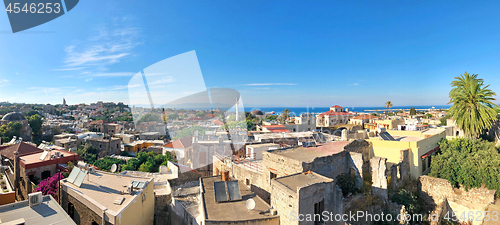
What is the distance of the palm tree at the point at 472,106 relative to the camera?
1446cm

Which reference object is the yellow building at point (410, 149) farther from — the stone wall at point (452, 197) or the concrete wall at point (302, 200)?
the concrete wall at point (302, 200)

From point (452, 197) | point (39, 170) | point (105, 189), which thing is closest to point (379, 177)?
point (452, 197)

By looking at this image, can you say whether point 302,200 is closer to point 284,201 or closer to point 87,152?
point 284,201

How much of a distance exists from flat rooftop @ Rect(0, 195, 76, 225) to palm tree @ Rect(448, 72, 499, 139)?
848 inches

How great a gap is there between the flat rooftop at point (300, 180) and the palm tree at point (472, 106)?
585 inches

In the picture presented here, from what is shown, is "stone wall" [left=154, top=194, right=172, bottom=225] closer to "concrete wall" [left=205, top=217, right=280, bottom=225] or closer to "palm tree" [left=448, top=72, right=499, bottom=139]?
"concrete wall" [left=205, top=217, right=280, bottom=225]

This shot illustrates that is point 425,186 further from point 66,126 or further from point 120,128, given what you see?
point 66,126

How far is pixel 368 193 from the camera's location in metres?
9.28


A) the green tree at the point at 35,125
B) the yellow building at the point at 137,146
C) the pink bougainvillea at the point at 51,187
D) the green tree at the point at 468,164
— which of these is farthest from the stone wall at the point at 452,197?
the green tree at the point at 35,125

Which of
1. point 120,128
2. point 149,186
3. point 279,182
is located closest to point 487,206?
point 279,182

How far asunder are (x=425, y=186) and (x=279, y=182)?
1025 centimetres

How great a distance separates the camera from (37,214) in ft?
19.7

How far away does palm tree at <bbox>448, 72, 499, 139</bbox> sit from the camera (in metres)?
14.5

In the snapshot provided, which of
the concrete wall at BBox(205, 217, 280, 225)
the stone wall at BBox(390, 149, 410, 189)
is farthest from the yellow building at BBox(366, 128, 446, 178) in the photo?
the concrete wall at BBox(205, 217, 280, 225)
